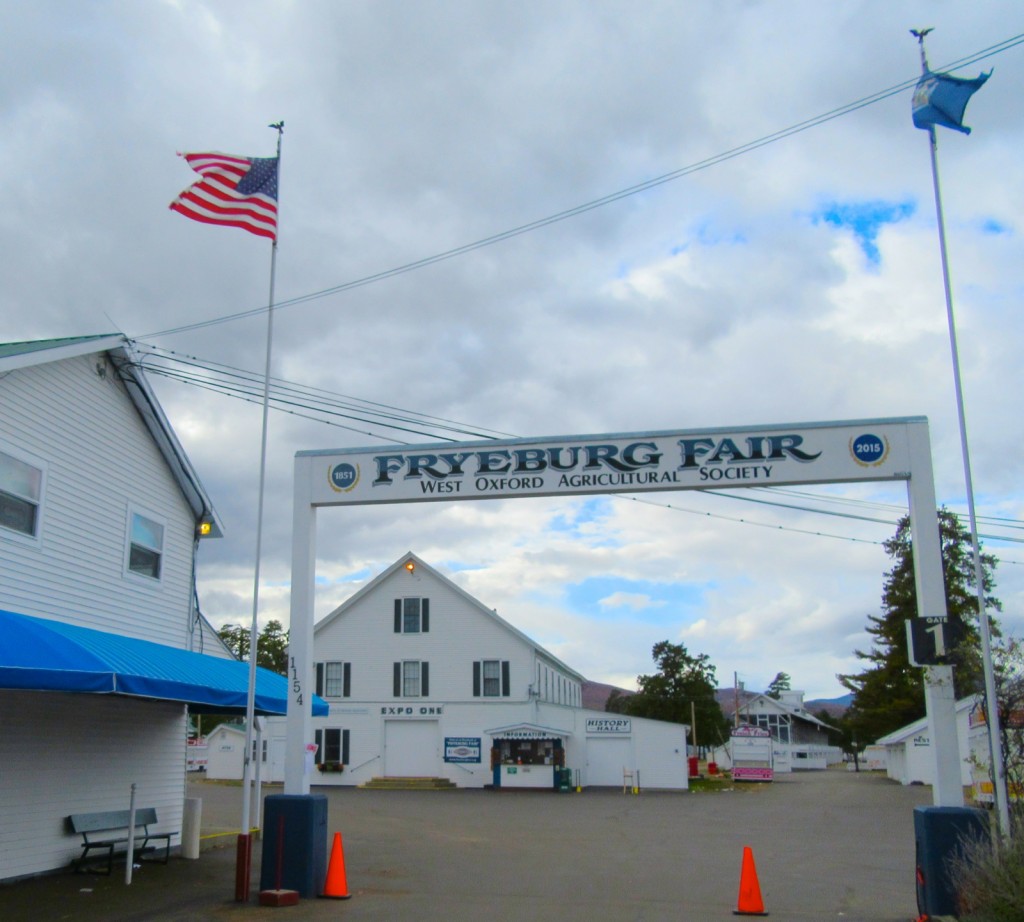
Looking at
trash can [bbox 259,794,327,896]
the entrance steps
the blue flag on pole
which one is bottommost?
the entrance steps

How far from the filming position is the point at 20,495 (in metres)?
13.8

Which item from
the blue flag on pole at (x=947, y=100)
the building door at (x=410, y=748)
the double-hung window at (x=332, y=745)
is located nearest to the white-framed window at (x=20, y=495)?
the blue flag on pole at (x=947, y=100)

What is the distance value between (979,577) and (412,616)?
3438 cm

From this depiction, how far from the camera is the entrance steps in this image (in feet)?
133

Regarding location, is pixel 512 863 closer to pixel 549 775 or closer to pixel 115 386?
pixel 115 386

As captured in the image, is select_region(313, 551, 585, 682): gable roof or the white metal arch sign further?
select_region(313, 551, 585, 682): gable roof

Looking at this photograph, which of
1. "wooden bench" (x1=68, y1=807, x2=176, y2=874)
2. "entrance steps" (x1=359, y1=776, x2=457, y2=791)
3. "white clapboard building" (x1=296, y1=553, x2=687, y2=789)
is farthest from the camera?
"white clapboard building" (x1=296, y1=553, x2=687, y2=789)

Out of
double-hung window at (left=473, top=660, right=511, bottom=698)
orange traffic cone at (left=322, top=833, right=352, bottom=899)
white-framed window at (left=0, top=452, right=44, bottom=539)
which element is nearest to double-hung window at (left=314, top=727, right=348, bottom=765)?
double-hung window at (left=473, top=660, right=511, bottom=698)

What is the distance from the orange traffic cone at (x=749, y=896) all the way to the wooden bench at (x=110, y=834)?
8.59 metres

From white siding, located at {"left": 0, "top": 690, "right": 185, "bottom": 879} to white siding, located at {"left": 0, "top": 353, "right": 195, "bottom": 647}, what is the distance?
4.00 feet

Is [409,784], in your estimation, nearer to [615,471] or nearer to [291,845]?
[291,845]

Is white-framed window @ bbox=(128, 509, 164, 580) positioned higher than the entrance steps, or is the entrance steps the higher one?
white-framed window @ bbox=(128, 509, 164, 580)

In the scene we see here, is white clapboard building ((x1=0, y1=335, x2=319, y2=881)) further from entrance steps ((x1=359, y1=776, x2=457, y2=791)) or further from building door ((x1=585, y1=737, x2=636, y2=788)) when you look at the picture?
building door ((x1=585, y1=737, x2=636, y2=788))

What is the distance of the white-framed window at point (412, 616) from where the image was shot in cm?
4331
